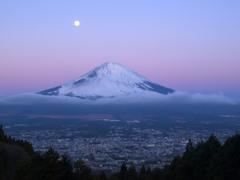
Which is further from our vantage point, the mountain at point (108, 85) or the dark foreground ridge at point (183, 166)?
the mountain at point (108, 85)

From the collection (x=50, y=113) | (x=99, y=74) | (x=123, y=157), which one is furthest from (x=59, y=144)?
(x=99, y=74)

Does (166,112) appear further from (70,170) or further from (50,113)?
(70,170)

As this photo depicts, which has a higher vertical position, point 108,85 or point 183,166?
point 108,85

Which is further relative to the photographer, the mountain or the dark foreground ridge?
the mountain

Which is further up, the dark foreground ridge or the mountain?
the mountain

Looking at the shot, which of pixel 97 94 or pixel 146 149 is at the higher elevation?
pixel 97 94

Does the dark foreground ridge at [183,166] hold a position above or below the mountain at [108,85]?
below

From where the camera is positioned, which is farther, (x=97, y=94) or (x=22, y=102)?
(x=97, y=94)

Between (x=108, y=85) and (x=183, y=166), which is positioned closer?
(x=183, y=166)
